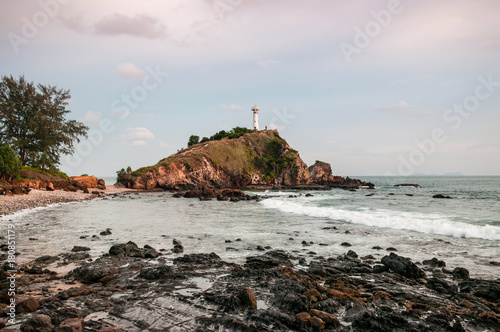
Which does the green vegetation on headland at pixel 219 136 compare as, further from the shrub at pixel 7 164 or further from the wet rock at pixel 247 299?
the wet rock at pixel 247 299

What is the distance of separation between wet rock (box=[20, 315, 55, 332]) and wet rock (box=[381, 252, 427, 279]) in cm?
763

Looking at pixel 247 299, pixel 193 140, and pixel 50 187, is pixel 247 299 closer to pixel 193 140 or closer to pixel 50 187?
pixel 50 187

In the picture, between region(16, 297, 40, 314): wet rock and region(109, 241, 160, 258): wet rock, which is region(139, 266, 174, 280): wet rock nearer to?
region(109, 241, 160, 258): wet rock

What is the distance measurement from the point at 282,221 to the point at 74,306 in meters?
14.0

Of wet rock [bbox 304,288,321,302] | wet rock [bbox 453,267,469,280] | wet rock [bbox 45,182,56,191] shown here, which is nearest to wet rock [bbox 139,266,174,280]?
wet rock [bbox 304,288,321,302]

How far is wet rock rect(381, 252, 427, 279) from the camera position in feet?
24.6

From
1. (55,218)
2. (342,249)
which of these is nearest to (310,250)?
(342,249)

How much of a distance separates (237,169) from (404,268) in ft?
229

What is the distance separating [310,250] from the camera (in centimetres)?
1059

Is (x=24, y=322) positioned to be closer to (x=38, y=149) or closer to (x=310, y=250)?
(x=310, y=250)

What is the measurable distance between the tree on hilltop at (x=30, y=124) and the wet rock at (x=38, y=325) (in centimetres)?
4323

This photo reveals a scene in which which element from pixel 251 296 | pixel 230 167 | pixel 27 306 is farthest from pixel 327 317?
pixel 230 167

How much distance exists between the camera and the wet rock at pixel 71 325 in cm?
422

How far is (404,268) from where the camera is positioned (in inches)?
301
